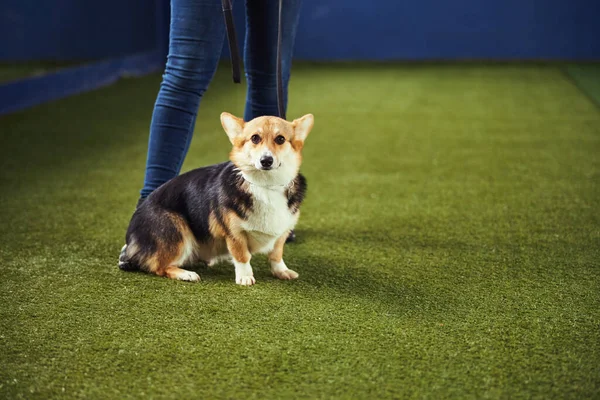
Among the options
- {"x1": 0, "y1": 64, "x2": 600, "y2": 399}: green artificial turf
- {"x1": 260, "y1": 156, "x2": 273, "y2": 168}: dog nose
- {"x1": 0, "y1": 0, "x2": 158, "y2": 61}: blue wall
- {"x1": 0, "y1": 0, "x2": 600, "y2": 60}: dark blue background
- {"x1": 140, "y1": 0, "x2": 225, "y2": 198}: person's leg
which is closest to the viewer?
{"x1": 0, "y1": 64, "x2": 600, "y2": 399}: green artificial turf

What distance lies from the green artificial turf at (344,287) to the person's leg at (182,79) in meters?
0.29

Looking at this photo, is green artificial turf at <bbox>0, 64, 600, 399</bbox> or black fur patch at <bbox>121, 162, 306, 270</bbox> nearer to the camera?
green artificial turf at <bbox>0, 64, 600, 399</bbox>

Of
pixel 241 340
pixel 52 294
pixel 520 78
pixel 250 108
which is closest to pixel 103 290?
pixel 52 294

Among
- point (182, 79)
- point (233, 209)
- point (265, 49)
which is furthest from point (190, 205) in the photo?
point (265, 49)

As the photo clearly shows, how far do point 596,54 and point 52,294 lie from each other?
7.40 m

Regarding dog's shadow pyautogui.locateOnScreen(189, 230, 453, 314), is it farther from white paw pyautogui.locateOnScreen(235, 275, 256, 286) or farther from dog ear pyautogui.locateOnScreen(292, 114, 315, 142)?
dog ear pyautogui.locateOnScreen(292, 114, 315, 142)

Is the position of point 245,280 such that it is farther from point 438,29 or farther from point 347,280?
point 438,29

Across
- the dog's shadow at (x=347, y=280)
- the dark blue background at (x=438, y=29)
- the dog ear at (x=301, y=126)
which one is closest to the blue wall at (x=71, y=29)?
the dark blue background at (x=438, y=29)

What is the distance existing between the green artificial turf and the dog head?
0.87 ft

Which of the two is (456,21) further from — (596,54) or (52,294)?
(52,294)

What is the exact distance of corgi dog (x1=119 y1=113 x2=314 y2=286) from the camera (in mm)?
1591

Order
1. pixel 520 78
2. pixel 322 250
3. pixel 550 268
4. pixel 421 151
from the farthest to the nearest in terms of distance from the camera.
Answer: pixel 520 78, pixel 421 151, pixel 322 250, pixel 550 268

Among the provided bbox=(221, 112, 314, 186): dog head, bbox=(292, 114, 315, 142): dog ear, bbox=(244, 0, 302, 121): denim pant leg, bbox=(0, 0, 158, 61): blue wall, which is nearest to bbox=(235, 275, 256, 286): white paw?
bbox=(221, 112, 314, 186): dog head

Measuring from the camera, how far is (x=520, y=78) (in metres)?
6.38
